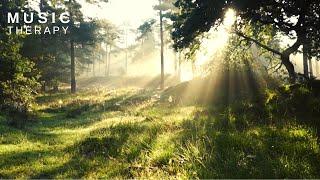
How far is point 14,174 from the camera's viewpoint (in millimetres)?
9695

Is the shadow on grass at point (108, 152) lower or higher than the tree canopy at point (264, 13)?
lower

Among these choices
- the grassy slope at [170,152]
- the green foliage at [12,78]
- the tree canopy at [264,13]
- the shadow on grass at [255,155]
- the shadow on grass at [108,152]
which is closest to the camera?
the shadow on grass at [255,155]

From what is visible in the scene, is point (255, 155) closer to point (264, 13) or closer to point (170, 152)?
point (170, 152)

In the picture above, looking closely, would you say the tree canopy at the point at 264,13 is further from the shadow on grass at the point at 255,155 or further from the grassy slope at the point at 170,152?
the shadow on grass at the point at 255,155

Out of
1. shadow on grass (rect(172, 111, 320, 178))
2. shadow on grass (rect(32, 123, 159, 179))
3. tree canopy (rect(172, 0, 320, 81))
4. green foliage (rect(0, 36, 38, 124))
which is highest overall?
tree canopy (rect(172, 0, 320, 81))

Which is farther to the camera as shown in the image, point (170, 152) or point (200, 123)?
point (200, 123)

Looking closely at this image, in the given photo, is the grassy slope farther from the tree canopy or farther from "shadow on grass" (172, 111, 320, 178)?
the tree canopy

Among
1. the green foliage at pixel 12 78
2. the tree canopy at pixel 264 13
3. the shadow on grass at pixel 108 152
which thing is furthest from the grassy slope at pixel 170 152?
the green foliage at pixel 12 78

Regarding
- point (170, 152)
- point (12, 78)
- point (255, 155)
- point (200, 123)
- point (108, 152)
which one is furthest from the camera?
point (12, 78)

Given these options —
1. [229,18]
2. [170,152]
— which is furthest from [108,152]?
[229,18]

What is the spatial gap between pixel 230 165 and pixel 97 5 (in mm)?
35762

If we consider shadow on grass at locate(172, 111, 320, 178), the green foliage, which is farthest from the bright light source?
the green foliage

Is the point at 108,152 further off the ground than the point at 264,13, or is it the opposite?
the point at 264,13

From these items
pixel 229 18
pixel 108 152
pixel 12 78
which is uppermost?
pixel 229 18
